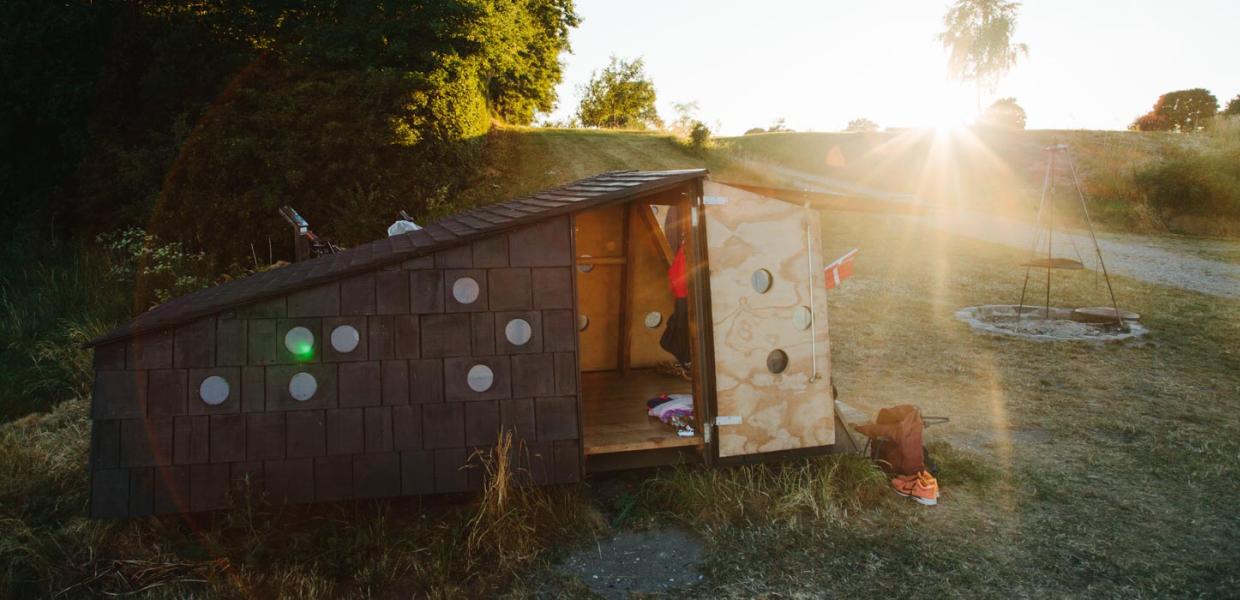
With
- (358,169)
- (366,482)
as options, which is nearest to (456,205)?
(358,169)

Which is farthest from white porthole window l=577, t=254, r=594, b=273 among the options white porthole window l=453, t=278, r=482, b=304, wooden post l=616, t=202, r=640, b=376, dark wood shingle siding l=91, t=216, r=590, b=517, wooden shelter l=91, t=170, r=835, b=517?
white porthole window l=453, t=278, r=482, b=304

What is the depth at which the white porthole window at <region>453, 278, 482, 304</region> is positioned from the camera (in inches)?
193

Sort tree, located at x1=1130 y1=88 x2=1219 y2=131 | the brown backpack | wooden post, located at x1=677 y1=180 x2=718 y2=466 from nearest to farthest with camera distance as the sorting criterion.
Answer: wooden post, located at x1=677 y1=180 x2=718 y2=466, the brown backpack, tree, located at x1=1130 y1=88 x2=1219 y2=131

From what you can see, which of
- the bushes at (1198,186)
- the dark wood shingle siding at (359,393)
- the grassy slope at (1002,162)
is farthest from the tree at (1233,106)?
the dark wood shingle siding at (359,393)

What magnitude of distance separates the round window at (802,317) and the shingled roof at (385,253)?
4.60 ft

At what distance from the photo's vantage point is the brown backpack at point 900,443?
5.77m

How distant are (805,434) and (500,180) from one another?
12680 millimetres

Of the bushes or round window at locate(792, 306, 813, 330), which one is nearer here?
round window at locate(792, 306, 813, 330)

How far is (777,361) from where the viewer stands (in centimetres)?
572

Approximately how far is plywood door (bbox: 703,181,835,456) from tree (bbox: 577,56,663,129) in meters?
31.4

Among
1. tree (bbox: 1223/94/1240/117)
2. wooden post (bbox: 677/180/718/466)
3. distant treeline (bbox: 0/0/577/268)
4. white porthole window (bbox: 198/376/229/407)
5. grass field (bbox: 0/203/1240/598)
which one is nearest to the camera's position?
grass field (bbox: 0/203/1240/598)

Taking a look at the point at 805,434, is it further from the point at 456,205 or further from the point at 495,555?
the point at 456,205

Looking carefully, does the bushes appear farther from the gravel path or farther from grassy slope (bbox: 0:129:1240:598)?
grassy slope (bbox: 0:129:1240:598)

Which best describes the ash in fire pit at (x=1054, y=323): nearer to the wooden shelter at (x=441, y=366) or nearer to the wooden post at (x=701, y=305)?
the wooden shelter at (x=441, y=366)
